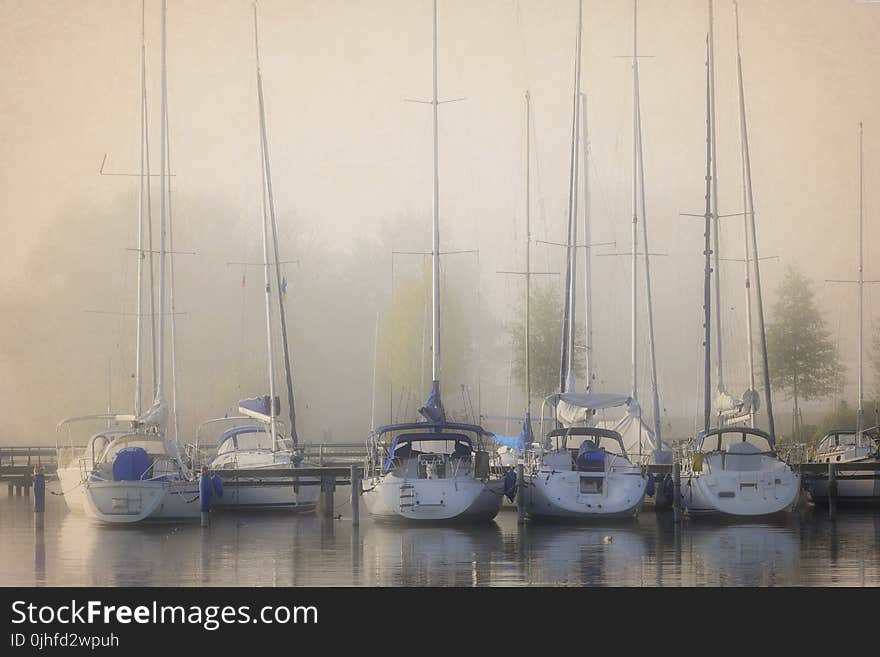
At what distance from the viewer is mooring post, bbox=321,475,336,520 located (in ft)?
90.9

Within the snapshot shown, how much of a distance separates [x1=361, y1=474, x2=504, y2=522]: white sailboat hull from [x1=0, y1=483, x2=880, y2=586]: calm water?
11.3 inches

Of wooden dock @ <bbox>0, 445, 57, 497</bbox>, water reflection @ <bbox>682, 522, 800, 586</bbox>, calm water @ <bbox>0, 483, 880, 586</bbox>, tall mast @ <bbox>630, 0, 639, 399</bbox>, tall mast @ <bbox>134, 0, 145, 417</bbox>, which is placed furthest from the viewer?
wooden dock @ <bbox>0, 445, 57, 497</bbox>

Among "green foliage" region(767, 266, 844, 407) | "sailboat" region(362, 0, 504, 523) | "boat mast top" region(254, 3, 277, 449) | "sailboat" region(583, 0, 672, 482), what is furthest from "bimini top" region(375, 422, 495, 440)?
"green foliage" region(767, 266, 844, 407)

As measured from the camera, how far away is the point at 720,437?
2575cm

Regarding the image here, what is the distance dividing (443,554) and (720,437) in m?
7.66

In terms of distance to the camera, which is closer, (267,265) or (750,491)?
(750,491)

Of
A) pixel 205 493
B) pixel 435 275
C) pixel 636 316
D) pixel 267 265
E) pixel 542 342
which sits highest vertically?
pixel 267 265

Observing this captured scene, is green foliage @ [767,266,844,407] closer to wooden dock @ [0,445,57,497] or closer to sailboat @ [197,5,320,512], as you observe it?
sailboat @ [197,5,320,512]

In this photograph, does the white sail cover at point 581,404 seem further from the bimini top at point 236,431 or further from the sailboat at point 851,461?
the bimini top at point 236,431

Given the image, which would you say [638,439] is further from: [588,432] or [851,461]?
[851,461]

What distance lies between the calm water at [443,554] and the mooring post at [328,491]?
1.03 m

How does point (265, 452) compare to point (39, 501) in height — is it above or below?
above

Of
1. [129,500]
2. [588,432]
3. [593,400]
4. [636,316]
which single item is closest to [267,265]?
[129,500]
